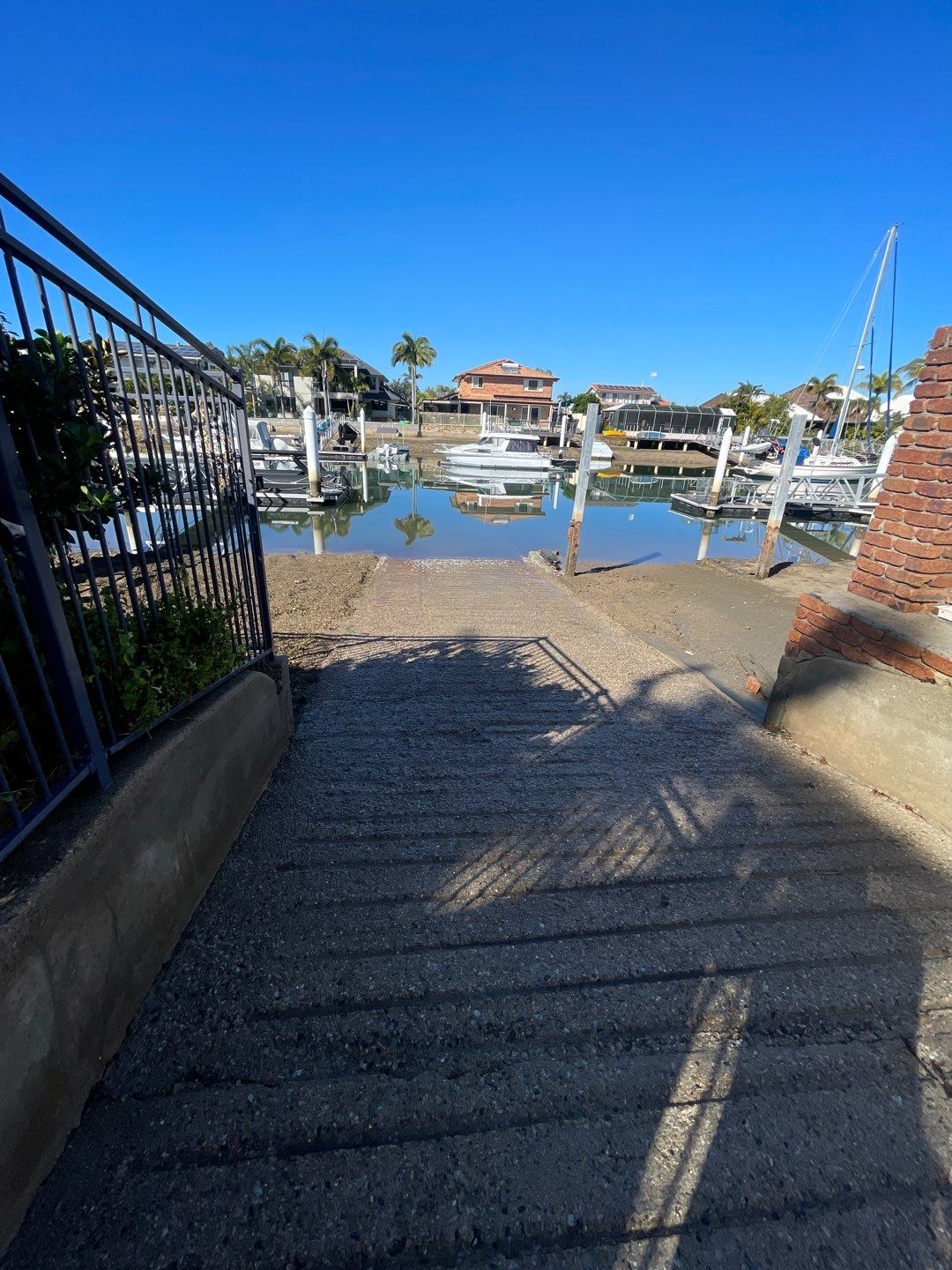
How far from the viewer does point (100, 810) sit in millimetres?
1743

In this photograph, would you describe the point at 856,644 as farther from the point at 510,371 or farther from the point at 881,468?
the point at 510,371

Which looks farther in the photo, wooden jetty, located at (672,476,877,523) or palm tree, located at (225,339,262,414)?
palm tree, located at (225,339,262,414)

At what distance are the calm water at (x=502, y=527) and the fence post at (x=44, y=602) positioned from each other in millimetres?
14149

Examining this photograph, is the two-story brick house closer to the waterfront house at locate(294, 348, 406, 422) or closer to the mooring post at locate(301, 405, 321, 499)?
the waterfront house at locate(294, 348, 406, 422)

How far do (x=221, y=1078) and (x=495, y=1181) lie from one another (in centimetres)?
91

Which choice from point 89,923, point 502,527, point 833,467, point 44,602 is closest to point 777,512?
point 502,527

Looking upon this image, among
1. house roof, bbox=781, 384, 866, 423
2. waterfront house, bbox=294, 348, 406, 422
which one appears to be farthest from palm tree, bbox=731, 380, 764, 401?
waterfront house, bbox=294, 348, 406, 422

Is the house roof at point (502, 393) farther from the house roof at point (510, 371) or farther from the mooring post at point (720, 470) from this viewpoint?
the mooring post at point (720, 470)

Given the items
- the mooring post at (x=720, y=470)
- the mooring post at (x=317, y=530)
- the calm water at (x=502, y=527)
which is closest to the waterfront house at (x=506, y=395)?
the calm water at (x=502, y=527)

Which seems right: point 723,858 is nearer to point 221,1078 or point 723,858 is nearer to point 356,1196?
point 356,1196

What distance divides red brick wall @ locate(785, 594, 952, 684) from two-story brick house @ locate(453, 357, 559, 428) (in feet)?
202

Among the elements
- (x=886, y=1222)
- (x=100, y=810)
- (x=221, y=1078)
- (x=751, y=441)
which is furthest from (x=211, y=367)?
(x=751, y=441)

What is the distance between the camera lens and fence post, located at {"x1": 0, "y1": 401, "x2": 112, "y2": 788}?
4.97ft

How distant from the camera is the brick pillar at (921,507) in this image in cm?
334
